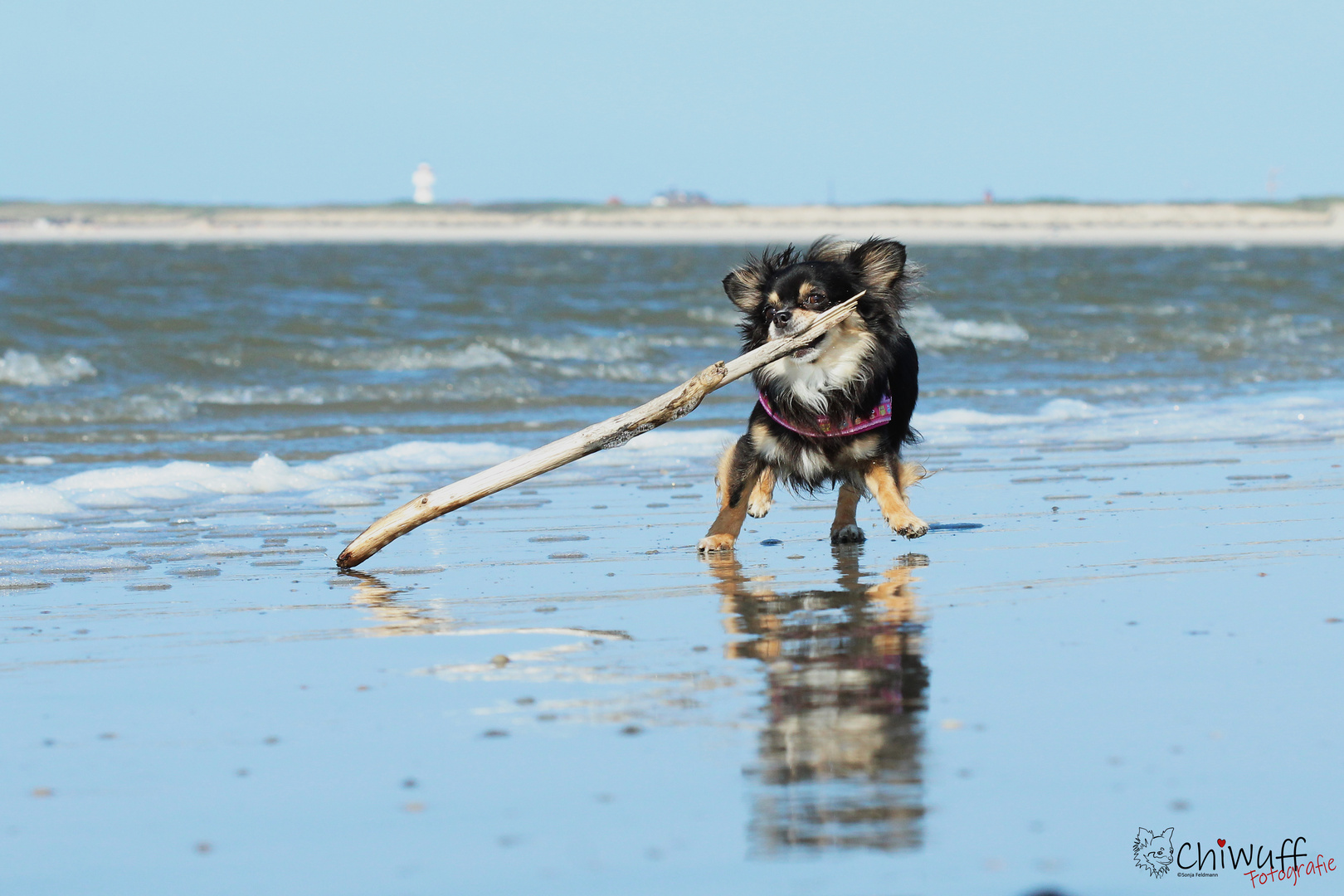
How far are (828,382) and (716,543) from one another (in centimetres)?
70

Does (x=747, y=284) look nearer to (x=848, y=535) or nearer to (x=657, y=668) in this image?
(x=848, y=535)

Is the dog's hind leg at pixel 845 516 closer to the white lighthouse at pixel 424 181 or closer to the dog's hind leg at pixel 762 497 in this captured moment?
the dog's hind leg at pixel 762 497

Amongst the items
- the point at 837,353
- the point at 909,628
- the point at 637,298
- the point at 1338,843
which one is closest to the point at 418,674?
the point at 909,628

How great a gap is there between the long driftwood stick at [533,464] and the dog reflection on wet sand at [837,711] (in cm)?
71

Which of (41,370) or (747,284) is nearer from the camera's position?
(747,284)

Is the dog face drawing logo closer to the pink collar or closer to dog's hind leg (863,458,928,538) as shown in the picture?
dog's hind leg (863,458,928,538)

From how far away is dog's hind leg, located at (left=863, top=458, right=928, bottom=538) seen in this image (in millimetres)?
5477

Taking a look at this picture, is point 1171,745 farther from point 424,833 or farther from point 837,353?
point 837,353

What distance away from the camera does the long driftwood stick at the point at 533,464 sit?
5.22 meters

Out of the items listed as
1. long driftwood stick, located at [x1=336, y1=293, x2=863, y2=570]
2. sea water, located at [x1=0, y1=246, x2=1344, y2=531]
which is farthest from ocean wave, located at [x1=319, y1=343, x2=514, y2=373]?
long driftwood stick, located at [x1=336, y1=293, x2=863, y2=570]

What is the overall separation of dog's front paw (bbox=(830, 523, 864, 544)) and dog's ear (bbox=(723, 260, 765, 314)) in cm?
86

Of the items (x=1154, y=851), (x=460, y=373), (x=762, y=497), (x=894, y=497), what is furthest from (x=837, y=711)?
(x=460, y=373)

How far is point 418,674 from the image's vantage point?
364 centimetres

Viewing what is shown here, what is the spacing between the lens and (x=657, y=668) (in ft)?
12.0
